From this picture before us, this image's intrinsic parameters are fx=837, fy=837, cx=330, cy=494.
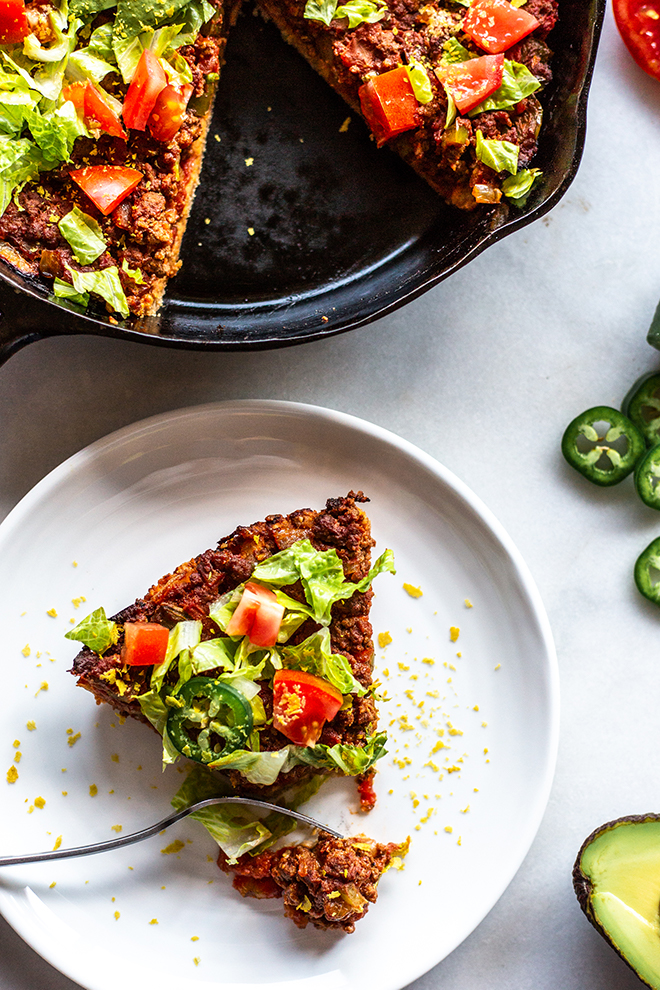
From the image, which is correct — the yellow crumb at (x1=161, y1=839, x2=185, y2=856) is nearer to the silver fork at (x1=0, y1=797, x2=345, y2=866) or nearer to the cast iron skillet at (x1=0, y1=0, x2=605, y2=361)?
the silver fork at (x1=0, y1=797, x2=345, y2=866)

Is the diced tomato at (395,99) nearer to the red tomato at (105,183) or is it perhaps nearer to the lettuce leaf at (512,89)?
the lettuce leaf at (512,89)

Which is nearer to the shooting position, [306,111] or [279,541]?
[279,541]

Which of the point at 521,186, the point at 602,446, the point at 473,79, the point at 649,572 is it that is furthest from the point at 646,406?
the point at 473,79

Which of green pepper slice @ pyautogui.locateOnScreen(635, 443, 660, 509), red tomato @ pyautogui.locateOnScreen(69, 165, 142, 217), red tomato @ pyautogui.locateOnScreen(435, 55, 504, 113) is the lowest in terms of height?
green pepper slice @ pyautogui.locateOnScreen(635, 443, 660, 509)

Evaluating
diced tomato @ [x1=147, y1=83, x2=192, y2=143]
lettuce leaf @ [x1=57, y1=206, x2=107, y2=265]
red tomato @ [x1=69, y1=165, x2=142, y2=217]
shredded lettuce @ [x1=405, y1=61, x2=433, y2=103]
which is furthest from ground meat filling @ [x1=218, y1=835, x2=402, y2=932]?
shredded lettuce @ [x1=405, y1=61, x2=433, y2=103]

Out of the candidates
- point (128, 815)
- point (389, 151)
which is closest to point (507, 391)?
point (389, 151)

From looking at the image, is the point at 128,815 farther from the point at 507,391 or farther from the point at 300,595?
the point at 507,391

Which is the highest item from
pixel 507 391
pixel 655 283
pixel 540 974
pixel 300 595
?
pixel 655 283
